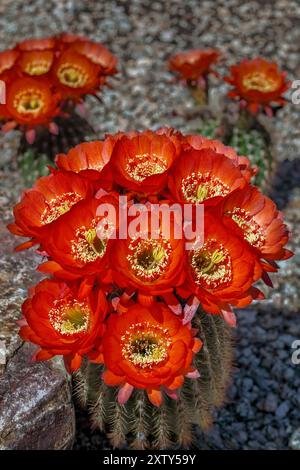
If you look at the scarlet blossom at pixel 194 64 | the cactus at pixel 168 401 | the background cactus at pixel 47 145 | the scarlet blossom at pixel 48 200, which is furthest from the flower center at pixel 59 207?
the scarlet blossom at pixel 194 64

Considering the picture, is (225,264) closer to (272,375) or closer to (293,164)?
(272,375)

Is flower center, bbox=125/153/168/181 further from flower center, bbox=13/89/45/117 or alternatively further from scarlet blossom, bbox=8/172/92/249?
flower center, bbox=13/89/45/117

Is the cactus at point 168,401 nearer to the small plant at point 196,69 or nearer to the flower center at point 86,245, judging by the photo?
the flower center at point 86,245

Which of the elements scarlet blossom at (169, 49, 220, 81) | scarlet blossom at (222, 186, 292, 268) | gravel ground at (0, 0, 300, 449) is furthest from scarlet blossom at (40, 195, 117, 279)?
scarlet blossom at (169, 49, 220, 81)

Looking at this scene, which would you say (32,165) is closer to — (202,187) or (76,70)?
(76,70)

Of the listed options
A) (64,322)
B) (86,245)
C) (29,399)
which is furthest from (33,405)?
(86,245)
